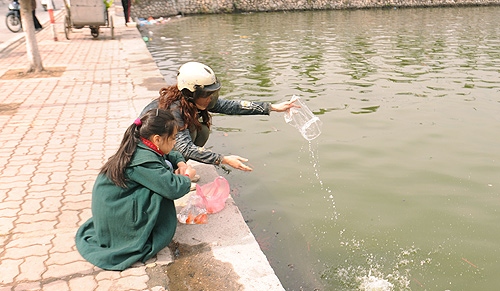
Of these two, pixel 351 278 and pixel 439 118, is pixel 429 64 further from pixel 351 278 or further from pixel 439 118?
pixel 351 278

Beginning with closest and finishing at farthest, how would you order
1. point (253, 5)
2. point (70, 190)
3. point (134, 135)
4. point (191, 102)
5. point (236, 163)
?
point (134, 135) → point (236, 163) → point (191, 102) → point (70, 190) → point (253, 5)

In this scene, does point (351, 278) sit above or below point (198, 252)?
Answer: below

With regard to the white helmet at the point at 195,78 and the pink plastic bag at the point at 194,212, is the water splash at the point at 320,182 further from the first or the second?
the white helmet at the point at 195,78

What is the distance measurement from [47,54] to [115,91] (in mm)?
4951

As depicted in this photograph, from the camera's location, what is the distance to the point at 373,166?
223 inches

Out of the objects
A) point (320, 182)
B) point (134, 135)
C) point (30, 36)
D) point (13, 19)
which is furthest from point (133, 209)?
point (13, 19)

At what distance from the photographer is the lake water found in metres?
3.90

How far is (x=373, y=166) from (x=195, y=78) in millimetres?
2692

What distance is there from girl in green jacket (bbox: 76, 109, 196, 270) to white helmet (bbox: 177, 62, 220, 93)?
2.31 ft

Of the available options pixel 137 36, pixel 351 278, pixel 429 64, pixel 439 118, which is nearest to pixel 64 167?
pixel 351 278

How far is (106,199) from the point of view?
322cm

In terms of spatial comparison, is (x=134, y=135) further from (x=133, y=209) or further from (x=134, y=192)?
(x=133, y=209)

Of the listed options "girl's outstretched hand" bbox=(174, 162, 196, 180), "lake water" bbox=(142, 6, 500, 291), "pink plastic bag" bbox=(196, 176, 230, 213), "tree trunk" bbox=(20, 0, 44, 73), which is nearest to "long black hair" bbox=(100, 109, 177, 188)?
"girl's outstretched hand" bbox=(174, 162, 196, 180)

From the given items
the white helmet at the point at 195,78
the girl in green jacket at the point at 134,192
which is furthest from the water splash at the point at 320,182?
the girl in green jacket at the point at 134,192
